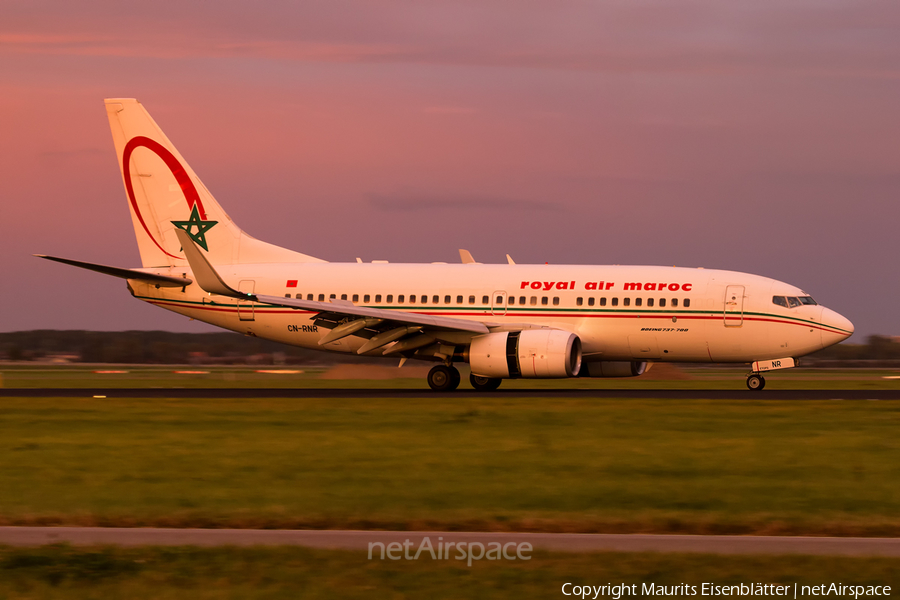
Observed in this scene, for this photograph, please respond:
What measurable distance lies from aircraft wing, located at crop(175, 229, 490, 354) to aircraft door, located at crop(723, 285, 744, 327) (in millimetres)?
7800

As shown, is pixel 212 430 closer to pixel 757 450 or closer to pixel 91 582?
pixel 757 450

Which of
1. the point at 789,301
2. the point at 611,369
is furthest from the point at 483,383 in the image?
the point at 789,301

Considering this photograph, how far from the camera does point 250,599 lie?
343 inches

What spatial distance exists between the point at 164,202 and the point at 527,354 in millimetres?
16551

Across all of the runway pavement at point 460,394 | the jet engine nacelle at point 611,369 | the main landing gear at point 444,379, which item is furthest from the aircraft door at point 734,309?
the main landing gear at point 444,379

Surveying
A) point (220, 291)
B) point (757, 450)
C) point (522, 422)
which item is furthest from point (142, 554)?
point (220, 291)

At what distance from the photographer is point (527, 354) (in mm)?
33375

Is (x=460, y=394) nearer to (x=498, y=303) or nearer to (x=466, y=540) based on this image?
(x=498, y=303)
